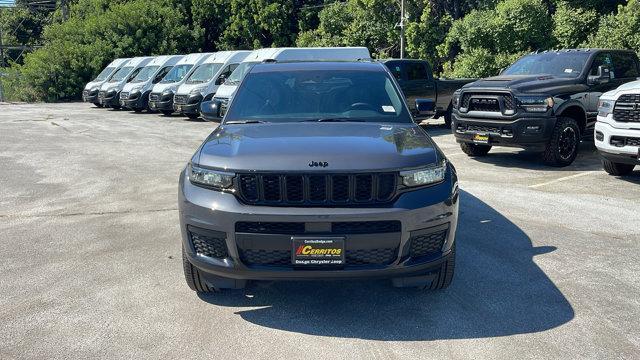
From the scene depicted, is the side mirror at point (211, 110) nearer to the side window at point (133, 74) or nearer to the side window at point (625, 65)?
the side window at point (625, 65)

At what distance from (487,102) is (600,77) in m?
2.06

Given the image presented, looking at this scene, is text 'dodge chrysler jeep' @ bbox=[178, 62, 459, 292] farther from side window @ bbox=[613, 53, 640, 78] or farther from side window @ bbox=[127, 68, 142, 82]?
side window @ bbox=[127, 68, 142, 82]

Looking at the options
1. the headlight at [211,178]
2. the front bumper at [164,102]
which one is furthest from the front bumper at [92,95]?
the headlight at [211,178]

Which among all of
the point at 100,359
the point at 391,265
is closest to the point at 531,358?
the point at 391,265

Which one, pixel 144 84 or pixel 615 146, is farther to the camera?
pixel 144 84

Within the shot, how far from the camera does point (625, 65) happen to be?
10.9m

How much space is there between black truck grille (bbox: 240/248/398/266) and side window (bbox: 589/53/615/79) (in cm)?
813

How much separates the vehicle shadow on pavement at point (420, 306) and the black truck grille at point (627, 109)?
→ 3.92 m

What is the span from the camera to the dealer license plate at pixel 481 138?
31.2 ft

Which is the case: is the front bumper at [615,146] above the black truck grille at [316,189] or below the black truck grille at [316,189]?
below

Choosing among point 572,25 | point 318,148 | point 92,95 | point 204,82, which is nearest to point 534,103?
point 318,148

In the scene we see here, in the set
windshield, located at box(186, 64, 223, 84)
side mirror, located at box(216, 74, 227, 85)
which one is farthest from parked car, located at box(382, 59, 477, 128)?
windshield, located at box(186, 64, 223, 84)

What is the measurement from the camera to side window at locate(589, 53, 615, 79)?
10.1m

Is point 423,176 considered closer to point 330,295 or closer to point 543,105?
point 330,295
